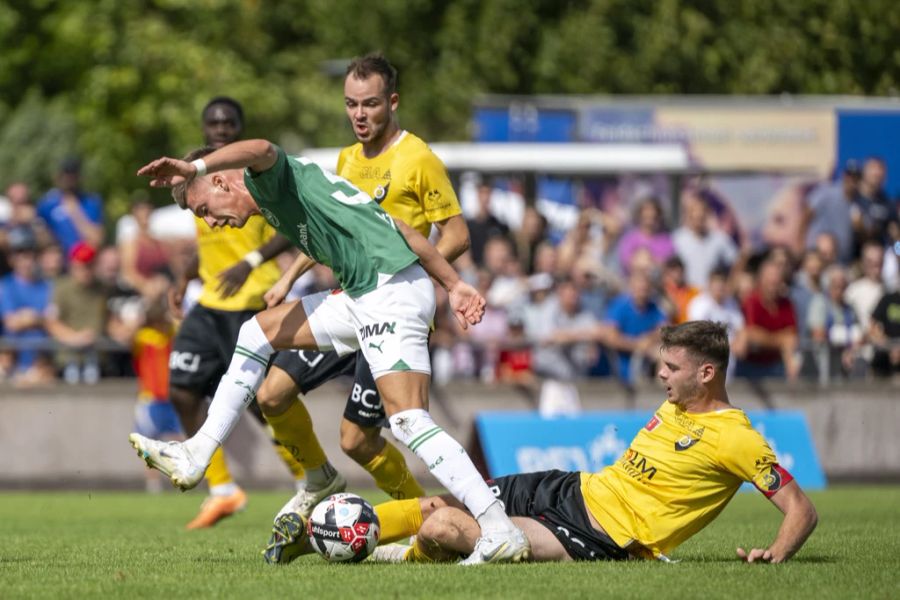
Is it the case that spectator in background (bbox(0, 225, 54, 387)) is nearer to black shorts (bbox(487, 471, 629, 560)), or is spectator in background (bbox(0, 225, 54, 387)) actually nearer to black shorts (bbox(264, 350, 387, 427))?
black shorts (bbox(264, 350, 387, 427))

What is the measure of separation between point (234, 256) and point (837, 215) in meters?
12.2

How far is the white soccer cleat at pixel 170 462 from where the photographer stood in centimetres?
813

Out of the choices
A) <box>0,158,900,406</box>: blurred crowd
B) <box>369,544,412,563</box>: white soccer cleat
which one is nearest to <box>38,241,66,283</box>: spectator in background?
<box>0,158,900,406</box>: blurred crowd

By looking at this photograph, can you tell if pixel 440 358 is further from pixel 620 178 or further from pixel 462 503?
pixel 462 503

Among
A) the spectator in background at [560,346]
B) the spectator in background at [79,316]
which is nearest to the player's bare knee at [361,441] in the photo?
the spectator in background at [560,346]

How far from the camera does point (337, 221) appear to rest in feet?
27.4

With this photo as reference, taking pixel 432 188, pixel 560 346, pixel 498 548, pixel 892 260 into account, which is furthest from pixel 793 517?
pixel 892 260

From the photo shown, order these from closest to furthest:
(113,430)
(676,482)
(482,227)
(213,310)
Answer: (676,482) → (213,310) → (113,430) → (482,227)

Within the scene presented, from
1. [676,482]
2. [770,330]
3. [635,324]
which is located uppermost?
[676,482]

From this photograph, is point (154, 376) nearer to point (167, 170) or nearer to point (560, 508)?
point (560, 508)

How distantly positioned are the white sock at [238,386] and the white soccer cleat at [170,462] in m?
0.16

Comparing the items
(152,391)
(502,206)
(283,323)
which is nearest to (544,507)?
(283,323)

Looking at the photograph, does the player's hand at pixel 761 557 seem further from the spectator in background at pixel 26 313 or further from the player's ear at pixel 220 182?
the spectator in background at pixel 26 313

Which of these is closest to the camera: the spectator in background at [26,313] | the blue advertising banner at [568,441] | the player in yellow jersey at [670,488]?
the player in yellow jersey at [670,488]
